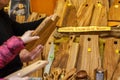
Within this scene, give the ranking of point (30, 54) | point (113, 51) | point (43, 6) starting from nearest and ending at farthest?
point (30, 54) → point (113, 51) → point (43, 6)

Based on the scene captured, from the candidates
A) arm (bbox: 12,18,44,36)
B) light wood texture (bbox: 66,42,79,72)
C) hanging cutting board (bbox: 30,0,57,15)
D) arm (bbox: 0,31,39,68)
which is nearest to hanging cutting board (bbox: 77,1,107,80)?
light wood texture (bbox: 66,42,79,72)

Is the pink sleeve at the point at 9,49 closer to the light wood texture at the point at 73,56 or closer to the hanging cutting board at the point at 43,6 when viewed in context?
the light wood texture at the point at 73,56

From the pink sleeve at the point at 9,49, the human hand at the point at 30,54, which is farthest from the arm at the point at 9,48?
the human hand at the point at 30,54

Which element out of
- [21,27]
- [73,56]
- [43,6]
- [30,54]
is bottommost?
[73,56]

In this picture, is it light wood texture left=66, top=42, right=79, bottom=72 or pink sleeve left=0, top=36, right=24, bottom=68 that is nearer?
pink sleeve left=0, top=36, right=24, bottom=68

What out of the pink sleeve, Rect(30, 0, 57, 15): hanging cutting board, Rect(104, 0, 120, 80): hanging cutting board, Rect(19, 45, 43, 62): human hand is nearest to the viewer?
the pink sleeve

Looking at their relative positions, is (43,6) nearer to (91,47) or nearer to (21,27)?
(91,47)

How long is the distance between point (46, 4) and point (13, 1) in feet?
1.14

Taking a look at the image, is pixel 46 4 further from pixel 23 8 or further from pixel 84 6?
pixel 84 6

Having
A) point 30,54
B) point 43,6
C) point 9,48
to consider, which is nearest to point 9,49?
point 9,48

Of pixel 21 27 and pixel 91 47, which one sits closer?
pixel 21 27

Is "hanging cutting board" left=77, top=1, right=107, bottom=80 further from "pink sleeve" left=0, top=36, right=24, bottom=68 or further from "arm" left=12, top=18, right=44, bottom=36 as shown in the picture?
"pink sleeve" left=0, top=36, right=24, bottom=68

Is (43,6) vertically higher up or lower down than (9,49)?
higher up

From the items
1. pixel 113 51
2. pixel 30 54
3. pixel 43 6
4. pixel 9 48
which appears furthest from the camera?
pixel 43 6
